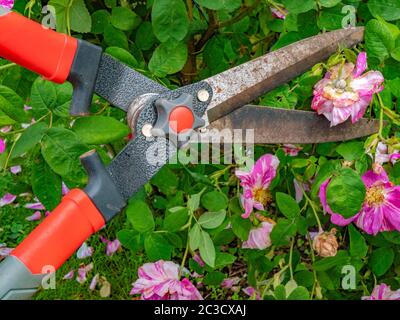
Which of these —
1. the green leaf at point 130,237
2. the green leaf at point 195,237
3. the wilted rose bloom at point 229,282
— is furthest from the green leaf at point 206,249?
the wilted rose bloom at point 229,282

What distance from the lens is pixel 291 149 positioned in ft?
4.12

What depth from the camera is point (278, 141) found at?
1.05 meters

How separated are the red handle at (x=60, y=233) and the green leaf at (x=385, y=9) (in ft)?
1.66

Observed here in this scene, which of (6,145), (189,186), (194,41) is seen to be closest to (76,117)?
(6,145)

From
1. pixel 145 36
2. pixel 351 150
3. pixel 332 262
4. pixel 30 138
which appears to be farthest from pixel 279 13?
pixel 30 138

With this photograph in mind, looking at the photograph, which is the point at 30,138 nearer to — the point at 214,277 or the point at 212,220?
the point at 212,220

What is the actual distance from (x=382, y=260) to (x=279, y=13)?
0.47 metres

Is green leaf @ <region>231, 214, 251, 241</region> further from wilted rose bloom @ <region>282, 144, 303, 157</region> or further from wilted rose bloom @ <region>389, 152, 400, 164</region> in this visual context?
wilted rose bloom @ <region>389, 152, 400, 164</region>

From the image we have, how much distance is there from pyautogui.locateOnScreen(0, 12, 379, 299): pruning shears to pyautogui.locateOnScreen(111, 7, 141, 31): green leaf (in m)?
0.28

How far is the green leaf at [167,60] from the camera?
3.53 ft

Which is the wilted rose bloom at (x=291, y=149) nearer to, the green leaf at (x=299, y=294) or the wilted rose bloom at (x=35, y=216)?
the green leaf at (x=299, y=294)

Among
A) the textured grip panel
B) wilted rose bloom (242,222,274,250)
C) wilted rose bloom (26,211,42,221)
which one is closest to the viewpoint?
the textured grip panel

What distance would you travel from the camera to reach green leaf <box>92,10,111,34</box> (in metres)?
1.24

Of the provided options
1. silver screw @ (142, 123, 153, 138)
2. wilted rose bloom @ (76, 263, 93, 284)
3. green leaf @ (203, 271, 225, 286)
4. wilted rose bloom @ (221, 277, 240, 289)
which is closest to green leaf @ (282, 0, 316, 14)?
silver screw @ (142, 123, 153, 138)
